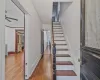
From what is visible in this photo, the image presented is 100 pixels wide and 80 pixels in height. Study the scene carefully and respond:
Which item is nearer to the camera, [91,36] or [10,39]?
[91,36]

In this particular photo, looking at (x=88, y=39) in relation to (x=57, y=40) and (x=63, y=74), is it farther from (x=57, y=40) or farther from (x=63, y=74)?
(x=57, y=40)

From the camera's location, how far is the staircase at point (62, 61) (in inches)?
126

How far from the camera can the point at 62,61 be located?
418 centimetres

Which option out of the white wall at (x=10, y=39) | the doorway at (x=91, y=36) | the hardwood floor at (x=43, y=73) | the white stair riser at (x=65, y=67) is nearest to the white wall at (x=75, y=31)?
the white stair riser at (x=65, y=67)

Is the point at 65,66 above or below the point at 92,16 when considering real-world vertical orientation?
below

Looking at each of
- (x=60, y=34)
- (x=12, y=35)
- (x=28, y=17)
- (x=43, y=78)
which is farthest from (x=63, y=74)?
(x=12, y=35)

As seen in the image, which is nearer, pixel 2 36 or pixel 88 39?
pixel 88 39

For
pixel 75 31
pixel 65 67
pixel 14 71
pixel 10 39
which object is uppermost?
pixel 75 31

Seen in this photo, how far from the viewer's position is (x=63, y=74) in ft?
10.7

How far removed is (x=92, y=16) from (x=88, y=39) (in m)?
0.24

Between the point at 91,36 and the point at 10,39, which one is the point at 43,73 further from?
the point at 10,39

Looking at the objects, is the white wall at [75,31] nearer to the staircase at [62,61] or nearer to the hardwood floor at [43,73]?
the staircase at [62,61]

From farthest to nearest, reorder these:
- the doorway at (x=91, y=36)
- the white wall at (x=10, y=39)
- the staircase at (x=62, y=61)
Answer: the white wall at (x=10, y=39), the staircase at (x=62, y=61), the doorway at (x=91, y=36)

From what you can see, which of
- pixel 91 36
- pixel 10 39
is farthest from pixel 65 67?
pixel 10 39
